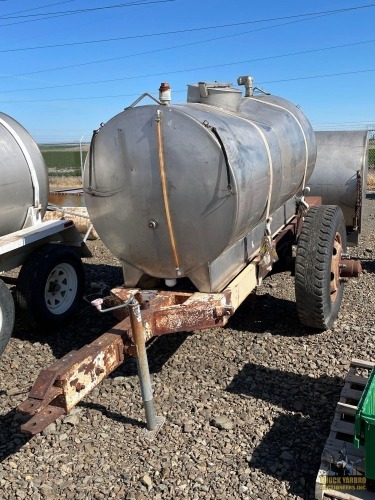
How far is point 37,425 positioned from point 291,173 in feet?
11.6

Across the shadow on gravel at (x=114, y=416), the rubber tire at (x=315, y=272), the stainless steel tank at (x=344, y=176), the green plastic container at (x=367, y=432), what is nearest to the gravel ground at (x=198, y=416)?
the shadow on gravel at (x=114, y=416)

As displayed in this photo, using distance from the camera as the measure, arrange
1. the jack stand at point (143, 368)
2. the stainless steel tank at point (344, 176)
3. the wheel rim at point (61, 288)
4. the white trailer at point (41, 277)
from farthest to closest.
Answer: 1. the stainless steel tank at point (344, 176)
2. the wheel rim at point (61, 288)
3. the white trailer at point (41, 277)
4. the jack stand at point (143, 368)

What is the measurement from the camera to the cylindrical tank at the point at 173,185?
10.9 ft

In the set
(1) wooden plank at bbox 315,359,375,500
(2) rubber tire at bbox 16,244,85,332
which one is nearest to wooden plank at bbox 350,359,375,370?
(1) wooden plank at bbox 315,359,375,500

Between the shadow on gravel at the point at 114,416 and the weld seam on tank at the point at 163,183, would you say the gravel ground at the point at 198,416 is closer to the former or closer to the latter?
the shadow on gravel at the point at 114,416

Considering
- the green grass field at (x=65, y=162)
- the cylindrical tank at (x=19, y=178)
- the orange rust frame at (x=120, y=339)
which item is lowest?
the green grass field at (x=65, y=162)

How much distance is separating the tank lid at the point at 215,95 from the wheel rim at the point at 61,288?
2164 millimetres

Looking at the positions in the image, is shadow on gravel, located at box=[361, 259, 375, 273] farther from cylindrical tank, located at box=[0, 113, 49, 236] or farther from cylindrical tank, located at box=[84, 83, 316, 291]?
cylindrical tank, located at box=[0, 113, 49, 236]

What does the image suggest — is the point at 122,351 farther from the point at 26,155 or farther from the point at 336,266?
the point at 26,155

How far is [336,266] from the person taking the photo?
5008mm

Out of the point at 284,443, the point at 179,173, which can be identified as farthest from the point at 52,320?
the point at 284,443

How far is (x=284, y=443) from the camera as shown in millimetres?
3154

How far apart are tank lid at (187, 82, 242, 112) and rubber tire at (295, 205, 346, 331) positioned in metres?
1.33

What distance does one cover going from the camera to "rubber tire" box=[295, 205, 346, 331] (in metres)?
4.36
